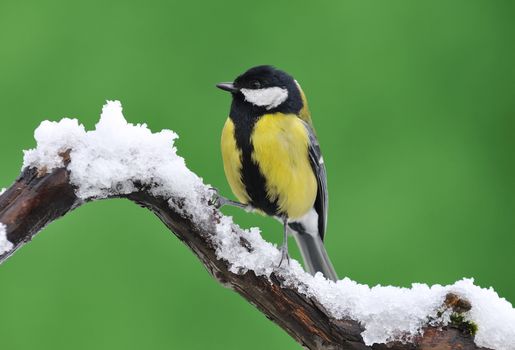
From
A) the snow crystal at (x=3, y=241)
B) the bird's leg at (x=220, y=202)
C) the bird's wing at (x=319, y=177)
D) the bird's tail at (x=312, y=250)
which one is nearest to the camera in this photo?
the snow crystal at (x=3, y=241)

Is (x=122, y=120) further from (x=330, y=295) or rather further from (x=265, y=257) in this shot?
(x=330, y=295)

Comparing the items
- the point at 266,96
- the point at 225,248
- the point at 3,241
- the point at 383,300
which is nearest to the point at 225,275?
the point at 225,248

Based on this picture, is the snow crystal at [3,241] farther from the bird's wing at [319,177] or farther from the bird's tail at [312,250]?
the bird's tail at [312,250]

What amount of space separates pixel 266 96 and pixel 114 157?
0.53 metres

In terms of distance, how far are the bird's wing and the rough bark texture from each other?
1.41 ft

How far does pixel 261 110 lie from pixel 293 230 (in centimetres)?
43

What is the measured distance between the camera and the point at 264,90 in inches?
57.1

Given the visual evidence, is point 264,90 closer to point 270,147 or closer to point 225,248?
point 270,147

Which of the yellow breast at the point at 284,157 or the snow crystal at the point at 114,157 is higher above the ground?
the yellow breast at the point at 284,157

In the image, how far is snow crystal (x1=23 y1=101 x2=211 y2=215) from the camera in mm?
950

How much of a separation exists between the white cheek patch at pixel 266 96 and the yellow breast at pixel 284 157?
3 centimetres

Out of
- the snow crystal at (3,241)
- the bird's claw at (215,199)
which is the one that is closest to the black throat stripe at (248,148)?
the bird's claw at (215,199)

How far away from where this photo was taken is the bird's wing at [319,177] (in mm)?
1515

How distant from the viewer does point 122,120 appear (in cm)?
101
